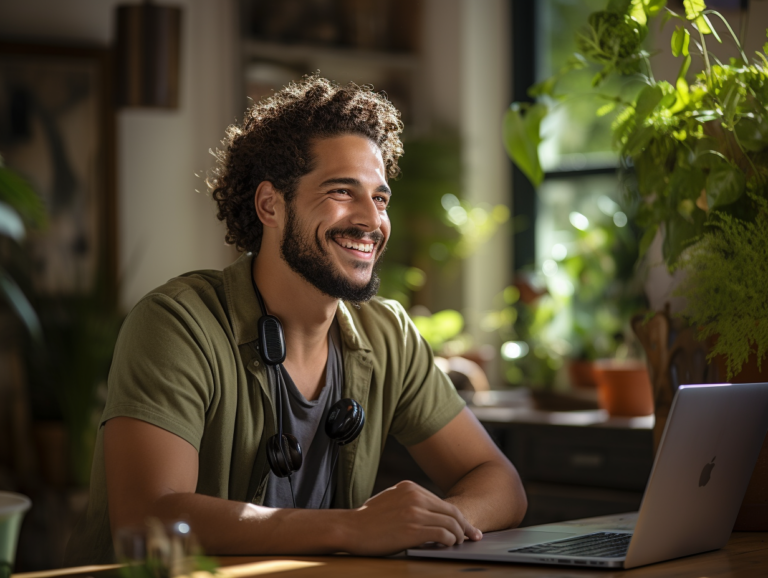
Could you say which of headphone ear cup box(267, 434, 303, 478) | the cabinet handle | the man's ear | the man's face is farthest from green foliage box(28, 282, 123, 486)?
headphone ear cup box(267, 434, 303, 478)

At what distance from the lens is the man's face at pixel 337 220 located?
178 cm

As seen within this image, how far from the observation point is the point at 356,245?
182cm

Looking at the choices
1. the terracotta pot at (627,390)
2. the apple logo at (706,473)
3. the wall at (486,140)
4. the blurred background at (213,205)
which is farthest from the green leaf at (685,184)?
the wall at (486,140)

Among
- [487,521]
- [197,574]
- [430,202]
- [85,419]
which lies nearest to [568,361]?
Result: [430,202]

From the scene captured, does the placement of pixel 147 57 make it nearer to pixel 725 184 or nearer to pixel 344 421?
pixel 344 421

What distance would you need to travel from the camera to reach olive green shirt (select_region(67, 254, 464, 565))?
1.52 meters

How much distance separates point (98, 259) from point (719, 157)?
3084 millimetres

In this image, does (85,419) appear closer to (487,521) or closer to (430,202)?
(430,202)

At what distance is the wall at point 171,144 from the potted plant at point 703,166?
2884 mm

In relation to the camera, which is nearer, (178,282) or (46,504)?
(178,282)

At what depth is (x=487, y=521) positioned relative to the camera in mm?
1604

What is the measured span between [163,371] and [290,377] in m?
0.28

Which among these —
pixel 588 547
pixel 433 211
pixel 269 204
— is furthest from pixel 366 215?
pixel 433 211

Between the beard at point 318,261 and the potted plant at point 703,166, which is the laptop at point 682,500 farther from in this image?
the beard at point 318,261
